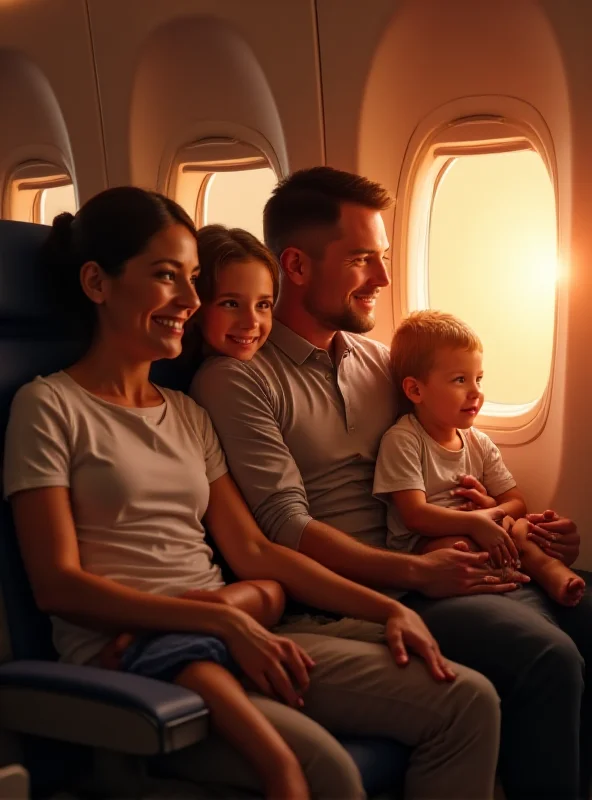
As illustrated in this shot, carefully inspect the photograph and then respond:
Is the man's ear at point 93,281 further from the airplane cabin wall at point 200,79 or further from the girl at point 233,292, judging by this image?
the airplane cabin wall at point 200,79

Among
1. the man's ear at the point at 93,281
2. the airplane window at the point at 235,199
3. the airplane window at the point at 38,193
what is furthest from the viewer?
the airplane window at the point at 38,193

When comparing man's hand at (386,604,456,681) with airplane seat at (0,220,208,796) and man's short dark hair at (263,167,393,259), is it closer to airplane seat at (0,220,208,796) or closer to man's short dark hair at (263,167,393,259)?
airplane seat at (0,220,208,796)

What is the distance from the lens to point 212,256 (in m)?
2.63

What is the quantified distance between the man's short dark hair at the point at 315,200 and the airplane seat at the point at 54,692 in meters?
0.56

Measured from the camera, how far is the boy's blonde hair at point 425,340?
2818 mm

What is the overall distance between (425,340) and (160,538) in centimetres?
98

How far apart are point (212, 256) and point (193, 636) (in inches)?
39.9

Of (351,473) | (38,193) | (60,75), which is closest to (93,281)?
(351,473)

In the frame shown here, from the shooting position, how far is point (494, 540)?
8.59 ft

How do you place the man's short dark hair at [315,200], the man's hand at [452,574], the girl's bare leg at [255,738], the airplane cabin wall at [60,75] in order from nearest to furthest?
the girl's bare leg at [255,738] < the man's hand at [452,574] < the man's short dark hair at [315,200] < the airplane cabin wall at [60,75]

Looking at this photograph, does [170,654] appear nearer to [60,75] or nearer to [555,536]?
[555,536]

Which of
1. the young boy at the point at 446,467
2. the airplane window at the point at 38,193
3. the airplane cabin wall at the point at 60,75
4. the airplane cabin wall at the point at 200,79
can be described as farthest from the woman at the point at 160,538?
the airplane window at the point at 38,193

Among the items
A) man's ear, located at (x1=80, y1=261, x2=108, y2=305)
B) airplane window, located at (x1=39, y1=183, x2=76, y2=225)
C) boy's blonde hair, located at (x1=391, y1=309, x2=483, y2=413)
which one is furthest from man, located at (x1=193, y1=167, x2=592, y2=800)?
airplane window, located at (x1=39, y1=183, x2=76, y2=225)

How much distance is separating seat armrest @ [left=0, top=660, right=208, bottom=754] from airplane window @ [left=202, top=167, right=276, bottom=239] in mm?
3459
